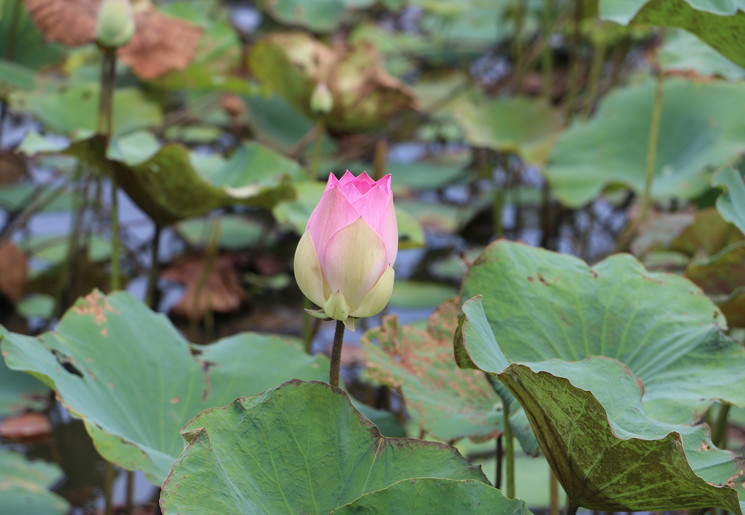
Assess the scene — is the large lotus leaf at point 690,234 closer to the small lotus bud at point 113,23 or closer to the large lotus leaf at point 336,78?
the large lotus leaf at point 336,78

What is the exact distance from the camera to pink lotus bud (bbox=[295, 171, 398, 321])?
2.02ft

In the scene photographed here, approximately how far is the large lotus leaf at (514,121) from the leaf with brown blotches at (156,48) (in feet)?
2.42

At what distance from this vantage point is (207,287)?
1.93 meters

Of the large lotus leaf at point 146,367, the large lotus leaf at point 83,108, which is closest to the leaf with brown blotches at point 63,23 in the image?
the large lotus leaf at point 83,108

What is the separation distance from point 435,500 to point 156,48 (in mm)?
1370

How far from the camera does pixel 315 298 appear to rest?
64 cm

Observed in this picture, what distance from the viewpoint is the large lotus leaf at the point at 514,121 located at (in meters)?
2.25

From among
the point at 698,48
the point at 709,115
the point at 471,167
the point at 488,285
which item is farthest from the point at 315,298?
the point at 471,167

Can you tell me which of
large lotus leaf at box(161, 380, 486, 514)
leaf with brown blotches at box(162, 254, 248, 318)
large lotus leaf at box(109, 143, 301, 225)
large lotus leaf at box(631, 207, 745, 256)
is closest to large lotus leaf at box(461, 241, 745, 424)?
large lotus leaf at box(161, 380, 486, 514)

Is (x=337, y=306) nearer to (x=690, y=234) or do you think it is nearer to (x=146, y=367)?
(x=146, y=367)

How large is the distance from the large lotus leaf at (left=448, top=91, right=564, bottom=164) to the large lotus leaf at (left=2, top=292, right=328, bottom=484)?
1355 mm

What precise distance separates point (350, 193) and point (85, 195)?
1.12m

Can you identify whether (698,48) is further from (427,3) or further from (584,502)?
(427,3)

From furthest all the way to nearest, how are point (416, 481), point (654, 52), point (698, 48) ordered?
point (654, 52)
point (698, 48)
point (416, 481)
